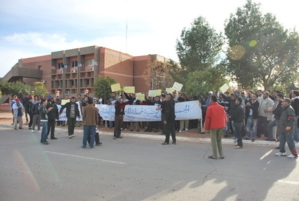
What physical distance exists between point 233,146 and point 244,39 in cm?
1948

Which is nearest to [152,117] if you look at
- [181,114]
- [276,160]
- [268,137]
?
[181,114]

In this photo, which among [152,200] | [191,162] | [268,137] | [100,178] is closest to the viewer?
[152,200]


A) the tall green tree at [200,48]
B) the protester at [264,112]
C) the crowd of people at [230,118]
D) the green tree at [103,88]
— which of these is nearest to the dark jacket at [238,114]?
the crowd of people at [230,118]

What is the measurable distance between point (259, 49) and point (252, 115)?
16.9m

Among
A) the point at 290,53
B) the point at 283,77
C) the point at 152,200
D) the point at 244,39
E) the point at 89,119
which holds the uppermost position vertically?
the point at 244,39

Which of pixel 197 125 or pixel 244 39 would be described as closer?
pixel 197 125

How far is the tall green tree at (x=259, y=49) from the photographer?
2433 cm

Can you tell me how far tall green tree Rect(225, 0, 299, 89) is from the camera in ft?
79.8

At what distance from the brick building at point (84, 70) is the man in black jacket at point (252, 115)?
33.4 meters

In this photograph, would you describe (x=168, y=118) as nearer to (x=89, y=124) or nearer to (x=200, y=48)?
(x=89, y=124)

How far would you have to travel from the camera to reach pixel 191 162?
273 inches

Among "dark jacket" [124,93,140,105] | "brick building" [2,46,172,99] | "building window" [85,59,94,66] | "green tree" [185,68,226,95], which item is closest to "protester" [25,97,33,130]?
"dark jacket" [124,93,140,105]

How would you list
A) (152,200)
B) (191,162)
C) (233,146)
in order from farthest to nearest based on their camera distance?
(233,146) < (191,162) < (152,200)

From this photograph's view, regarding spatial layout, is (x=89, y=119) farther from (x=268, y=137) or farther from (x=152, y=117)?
(x=268, y=137)
